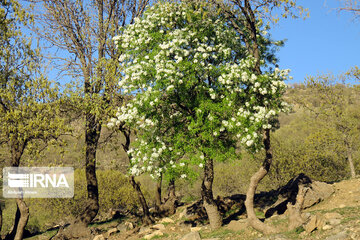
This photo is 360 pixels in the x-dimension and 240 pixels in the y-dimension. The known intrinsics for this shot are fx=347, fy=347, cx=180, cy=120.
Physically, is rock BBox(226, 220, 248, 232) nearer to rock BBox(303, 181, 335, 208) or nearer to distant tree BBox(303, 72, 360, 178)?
rock BBox(303, 181, 335, 208)

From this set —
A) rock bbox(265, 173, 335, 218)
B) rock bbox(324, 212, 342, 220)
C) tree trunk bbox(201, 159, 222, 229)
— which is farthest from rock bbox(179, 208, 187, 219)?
rock bbox(324, 212, 342, 220)

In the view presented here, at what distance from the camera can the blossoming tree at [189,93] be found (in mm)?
13969

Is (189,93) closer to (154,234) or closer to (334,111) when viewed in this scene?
(154,234)

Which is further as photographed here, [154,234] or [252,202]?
[154,234]

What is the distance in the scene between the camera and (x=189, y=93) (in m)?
15.2

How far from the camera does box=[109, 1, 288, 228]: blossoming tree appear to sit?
1397 centimetres

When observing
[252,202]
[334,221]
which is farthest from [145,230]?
[334,221]

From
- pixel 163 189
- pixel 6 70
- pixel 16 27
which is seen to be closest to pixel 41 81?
pixel 6 70

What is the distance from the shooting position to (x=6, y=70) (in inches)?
763

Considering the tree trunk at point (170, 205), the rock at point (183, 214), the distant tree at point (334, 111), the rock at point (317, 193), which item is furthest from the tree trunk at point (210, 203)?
the distant tree at point (334, 111)

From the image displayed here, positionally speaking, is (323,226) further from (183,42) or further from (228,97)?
(183,42)

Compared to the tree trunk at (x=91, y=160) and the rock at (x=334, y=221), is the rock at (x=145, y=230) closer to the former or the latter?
the tree trunk at (x=91, y=160)

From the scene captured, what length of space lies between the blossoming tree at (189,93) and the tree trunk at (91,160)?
209 inches

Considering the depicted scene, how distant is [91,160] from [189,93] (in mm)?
9056
